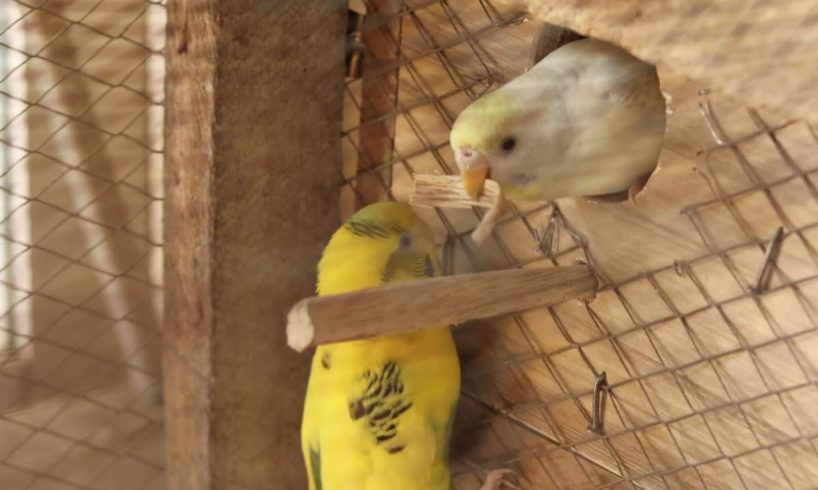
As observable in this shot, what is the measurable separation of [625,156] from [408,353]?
10.2 inches

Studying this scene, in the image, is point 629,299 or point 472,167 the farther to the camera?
point 629,299

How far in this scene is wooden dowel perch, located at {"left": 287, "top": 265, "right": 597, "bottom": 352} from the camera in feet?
1.59

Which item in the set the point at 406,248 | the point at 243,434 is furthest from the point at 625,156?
the point at 243,434

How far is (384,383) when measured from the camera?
2.24 ft

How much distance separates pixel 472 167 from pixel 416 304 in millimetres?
89

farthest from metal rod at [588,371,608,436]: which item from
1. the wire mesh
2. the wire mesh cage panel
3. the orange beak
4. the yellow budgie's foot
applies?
the wire mesh cage panel

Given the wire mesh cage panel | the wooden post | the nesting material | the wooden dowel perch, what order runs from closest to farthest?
the wooden dowel perch
the nesting material
the wooden post
the wire mesh cage panel

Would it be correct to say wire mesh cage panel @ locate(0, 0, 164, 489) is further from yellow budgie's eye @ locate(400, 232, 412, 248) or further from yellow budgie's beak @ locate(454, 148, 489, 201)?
yellow budgie's beak @ locate(454, 148, 489, 201)

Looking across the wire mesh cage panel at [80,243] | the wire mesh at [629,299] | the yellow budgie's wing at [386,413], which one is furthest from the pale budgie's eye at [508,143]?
the wire mesh cage panel at [80,243]

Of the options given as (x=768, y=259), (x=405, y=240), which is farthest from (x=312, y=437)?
(x=768, y=259)

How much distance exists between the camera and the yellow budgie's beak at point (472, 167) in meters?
0.51

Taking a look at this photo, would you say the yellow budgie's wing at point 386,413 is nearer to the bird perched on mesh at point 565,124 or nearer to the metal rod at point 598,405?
the metal rod at point 598,405

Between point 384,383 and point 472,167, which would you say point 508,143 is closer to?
point 472,167

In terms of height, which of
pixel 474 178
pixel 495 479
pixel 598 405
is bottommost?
pixel 495 479
